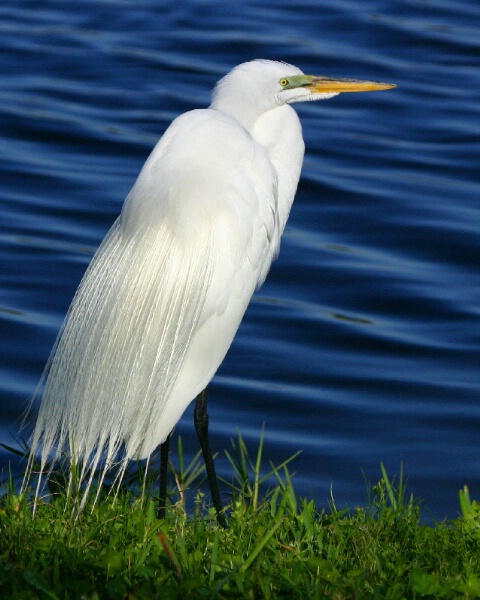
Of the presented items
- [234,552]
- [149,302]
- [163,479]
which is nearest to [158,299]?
[149,302]

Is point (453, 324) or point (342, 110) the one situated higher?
point (342, 110)

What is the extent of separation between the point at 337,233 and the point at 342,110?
8.80ft

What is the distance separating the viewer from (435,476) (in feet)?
18.0

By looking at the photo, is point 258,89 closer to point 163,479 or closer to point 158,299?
point 158,299

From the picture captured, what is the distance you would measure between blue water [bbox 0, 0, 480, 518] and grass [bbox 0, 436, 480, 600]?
128 cm

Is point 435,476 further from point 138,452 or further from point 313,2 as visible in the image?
point 313,2

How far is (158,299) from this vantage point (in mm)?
3912

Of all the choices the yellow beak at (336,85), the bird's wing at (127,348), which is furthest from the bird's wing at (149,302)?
the yellow beak at (336,85)

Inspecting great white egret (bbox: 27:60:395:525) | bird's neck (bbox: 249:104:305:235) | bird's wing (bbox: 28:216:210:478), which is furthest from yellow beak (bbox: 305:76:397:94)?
bird's wing (bbox: 28:216:210:478)

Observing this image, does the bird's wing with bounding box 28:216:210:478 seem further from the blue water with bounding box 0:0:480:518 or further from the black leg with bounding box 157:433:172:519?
the blue water with bounding box 0:0:480:518

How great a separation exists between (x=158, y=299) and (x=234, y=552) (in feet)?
3.09

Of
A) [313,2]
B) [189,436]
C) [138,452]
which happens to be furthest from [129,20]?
[138,452]

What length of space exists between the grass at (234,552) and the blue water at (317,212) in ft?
4.19

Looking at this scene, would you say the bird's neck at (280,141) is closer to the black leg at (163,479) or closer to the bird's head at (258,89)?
the bird's head at (258,89)
